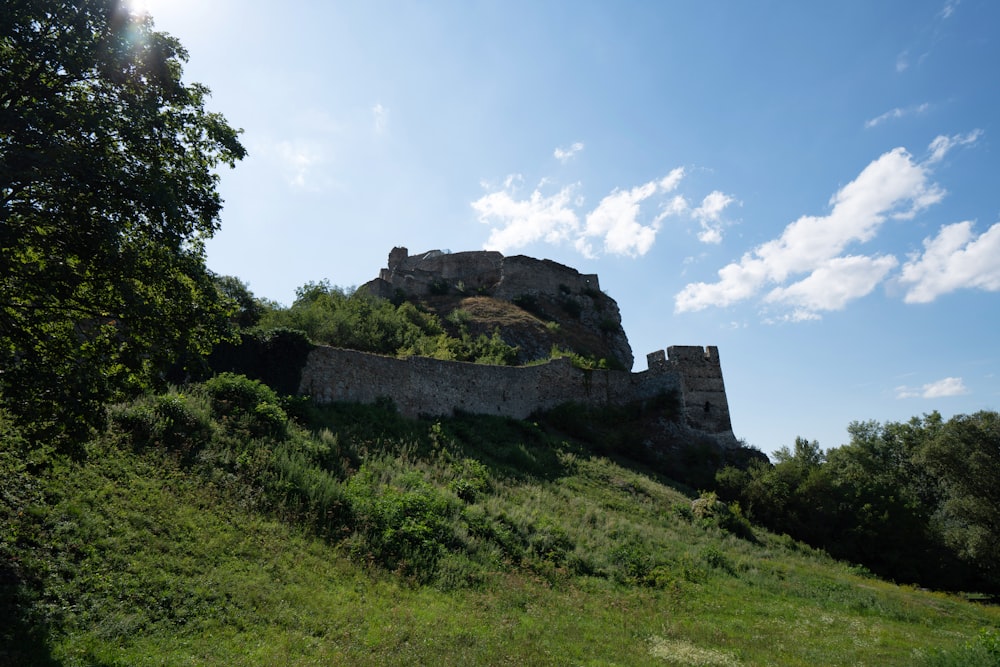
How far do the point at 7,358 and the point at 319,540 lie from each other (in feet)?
18.8

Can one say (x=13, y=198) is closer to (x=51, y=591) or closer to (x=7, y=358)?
(x=7, y=358)

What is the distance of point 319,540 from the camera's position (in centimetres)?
1025

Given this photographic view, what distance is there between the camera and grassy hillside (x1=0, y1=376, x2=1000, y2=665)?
6910 millimetres

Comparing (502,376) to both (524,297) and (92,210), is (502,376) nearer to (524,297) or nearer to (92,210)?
(524,297)

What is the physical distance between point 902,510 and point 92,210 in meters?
28.1

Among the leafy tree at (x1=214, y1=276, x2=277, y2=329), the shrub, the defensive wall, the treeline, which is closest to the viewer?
the shrub

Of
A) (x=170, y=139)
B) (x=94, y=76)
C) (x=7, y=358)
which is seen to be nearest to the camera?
(x=7, y=358)

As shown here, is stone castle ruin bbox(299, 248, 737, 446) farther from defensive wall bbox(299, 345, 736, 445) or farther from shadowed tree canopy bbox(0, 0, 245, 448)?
shadowed tree canopy bbox(0, 0, 245, 448)

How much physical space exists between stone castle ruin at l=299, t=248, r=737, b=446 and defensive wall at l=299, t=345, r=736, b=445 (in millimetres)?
38

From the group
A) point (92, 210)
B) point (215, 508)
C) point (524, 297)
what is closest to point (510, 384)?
point (215, 508)

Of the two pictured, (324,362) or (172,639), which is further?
(324,362)

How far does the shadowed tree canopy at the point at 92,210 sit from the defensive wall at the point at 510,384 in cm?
1053

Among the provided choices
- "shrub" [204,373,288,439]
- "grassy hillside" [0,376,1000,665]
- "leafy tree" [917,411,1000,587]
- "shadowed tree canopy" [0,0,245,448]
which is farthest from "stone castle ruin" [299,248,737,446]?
"shadowed tree canopy" [0,0,245,448]

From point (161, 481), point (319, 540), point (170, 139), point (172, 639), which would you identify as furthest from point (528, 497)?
point (170, 139)
